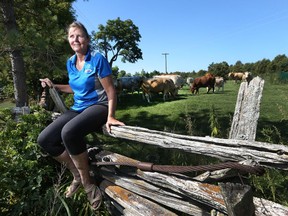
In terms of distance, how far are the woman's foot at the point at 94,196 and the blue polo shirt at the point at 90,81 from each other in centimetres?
90

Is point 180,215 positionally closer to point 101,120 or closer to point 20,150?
point 101,120

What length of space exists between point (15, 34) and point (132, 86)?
1255 centimetres

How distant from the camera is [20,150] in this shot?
12.2ft

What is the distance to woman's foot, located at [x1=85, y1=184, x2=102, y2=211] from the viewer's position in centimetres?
310

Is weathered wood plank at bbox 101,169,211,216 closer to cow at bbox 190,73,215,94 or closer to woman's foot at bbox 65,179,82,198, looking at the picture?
woman's foot at bbox 65,179,82,198

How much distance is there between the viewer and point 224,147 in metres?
2.02

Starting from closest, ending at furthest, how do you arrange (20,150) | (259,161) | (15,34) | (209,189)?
1. (259,161)
2. (209,189)
3. (20,150)
4. (15,34)

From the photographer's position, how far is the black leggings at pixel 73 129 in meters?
2.71

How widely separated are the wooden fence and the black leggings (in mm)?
213

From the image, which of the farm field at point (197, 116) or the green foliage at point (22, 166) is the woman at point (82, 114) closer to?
the green foliage at point (22, 166)

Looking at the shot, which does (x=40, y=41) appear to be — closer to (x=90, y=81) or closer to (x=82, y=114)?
(x=90, y=81)

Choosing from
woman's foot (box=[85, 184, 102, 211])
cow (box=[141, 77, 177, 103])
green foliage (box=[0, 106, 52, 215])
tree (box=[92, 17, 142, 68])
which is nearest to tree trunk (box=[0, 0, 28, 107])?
green foliage (box=[0, 106, 52, 215])

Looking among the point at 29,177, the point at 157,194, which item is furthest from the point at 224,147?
the point at 29,177

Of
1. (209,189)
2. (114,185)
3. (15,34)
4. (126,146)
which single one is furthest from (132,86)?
(209,189)
